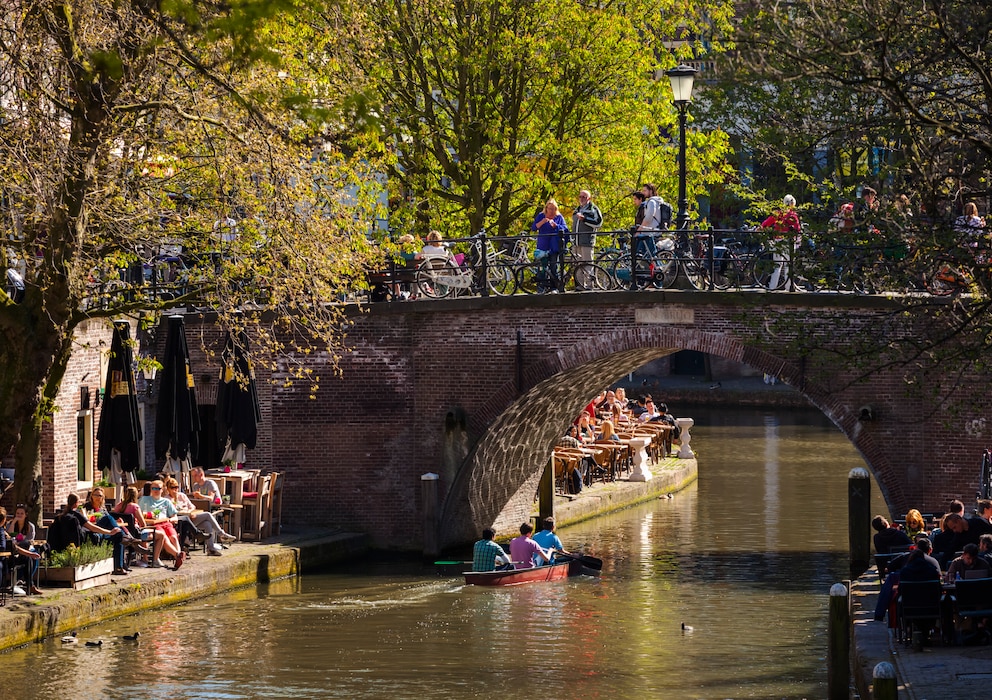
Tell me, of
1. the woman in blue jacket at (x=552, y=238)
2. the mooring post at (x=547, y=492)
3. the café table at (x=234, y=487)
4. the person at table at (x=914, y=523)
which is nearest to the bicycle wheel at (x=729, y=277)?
the woman in blue jacket at (x=552, y=238)

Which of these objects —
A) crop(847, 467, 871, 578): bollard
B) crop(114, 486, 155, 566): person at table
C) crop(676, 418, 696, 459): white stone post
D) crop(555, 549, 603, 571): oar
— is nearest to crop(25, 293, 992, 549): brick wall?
crop(847, 467, 871, 578): bollard

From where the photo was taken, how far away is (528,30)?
34.7 meters

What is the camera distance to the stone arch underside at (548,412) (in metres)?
27.5

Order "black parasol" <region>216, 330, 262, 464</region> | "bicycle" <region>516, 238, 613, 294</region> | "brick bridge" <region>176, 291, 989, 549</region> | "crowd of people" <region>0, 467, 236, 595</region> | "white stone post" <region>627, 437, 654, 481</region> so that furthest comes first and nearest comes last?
"white stone post" <region>627, 437, 654, 481</region> < "bicycle" <region>516, 238, 613, 294</region> < "brick bridge" <region>176, 291, 989, 549</region> < "black parasol" <region>216, 330, 262, 464</region> < "crowd of people" <region>0, 467, 236, 595</region>

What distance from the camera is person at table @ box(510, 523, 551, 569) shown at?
2675 cm

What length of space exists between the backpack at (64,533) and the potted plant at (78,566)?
0.08m

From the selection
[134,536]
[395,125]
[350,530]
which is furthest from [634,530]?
[134,536]

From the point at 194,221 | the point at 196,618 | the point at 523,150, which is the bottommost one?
the point at 196,618

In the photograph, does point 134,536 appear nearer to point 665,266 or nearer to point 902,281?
point 665,266

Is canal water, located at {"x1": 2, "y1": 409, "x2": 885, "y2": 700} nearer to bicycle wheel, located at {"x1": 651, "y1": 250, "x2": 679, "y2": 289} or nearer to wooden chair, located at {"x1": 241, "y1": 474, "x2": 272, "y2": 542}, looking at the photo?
wooden chair, located at {"x1": 241, "y1": 474, "x2": 272, "y2": 542}

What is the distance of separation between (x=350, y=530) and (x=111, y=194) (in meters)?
9.57

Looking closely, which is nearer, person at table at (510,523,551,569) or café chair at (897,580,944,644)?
café chair at (897,580,944,644)

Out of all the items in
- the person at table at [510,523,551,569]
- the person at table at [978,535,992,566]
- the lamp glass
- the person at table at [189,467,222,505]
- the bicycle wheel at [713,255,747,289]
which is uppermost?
the lamp glass

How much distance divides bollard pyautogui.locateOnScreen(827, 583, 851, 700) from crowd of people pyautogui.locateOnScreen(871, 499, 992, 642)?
722 millimetres
